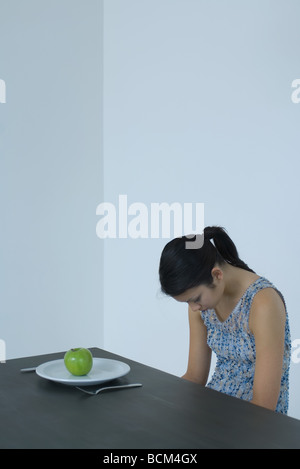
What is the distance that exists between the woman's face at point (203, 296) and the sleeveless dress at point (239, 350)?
8 centimetres

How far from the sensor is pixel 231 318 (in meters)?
1.71

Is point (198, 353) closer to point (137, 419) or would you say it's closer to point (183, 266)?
point (183, 266)

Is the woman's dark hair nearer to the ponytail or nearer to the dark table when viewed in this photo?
the ponytail

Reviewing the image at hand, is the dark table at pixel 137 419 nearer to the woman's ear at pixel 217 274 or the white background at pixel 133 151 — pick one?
the woman's ear at pixel 217 274

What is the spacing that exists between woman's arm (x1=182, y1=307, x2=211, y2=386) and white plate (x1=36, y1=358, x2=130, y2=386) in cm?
34

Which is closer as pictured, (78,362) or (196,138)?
(78,362)

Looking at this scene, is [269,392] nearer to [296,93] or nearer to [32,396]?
[32,396]

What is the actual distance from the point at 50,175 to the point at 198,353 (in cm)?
195

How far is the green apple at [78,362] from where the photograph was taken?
1502 mm

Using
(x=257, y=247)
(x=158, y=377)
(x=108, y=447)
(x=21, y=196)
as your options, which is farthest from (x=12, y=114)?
(x=108, y=447)

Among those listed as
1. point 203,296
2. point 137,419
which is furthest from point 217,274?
point 137,419

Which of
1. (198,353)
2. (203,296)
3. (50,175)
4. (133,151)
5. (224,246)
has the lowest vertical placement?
(198,353)

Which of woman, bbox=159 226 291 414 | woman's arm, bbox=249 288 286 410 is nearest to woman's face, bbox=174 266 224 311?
woman, bbox=159 226 291 414

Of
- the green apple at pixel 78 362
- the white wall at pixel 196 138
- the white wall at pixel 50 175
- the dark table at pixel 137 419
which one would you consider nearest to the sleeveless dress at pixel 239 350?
the dark table at pixel 137 419
